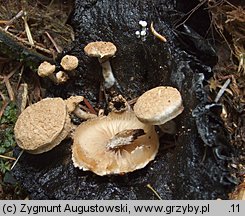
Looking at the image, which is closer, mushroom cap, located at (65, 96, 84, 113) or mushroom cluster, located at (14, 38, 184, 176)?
mushroom cluster, located at (14, 38, 184, 176)

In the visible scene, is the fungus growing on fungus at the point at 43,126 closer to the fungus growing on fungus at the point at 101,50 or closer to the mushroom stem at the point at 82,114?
the mushroom stem at the point at 82,114

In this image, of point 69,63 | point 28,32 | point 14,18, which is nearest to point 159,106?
point 69,63

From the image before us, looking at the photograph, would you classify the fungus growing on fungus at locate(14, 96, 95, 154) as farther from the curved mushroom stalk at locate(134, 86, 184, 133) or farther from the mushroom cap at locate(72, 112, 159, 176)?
the curved mushroom stalk at locate(134, 86, 184, 133)

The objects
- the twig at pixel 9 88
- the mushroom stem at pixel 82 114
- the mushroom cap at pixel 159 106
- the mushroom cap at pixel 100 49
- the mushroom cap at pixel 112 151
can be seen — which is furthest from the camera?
the twig at pixel 9 88

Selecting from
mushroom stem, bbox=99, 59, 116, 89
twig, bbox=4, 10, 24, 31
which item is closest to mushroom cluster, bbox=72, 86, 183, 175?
mushroom stem, bbox=99, 59, 116, 89

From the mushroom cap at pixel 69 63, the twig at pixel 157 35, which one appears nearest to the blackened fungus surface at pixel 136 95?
the twig at pixel 157 35

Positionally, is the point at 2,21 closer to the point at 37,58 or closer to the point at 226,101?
the point at 37,58
